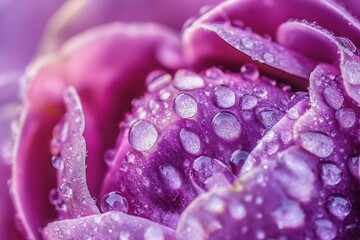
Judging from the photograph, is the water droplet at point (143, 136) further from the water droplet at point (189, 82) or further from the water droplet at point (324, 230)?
the water droplet at point (324, 230)

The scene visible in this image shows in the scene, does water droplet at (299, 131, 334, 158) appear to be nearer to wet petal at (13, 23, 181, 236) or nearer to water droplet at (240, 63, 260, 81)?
water droplet at (240, 63, 260, 81)

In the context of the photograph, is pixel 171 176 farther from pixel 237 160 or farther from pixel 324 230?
pixel 324 230

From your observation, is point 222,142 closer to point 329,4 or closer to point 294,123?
point 294,123

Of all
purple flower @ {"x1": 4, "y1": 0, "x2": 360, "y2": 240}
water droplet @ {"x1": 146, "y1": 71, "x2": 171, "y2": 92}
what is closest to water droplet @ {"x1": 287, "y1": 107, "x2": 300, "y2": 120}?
purple flower @ {"x1": 4, "y1": 0, "x2": 360, "y2": 240}

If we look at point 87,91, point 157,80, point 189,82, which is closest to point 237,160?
point 189,82

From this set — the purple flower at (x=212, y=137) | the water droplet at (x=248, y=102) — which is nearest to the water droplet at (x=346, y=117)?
the purple flower at (x=212, y=137)

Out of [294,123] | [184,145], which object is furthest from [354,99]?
[184,145]
